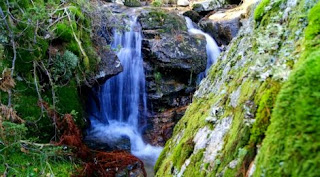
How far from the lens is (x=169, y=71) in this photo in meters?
9.52

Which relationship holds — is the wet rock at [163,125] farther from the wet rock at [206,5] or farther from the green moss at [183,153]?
the wet rock at [206,5]

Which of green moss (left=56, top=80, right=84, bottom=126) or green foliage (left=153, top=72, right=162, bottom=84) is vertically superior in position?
green moss (left=56, top=80, right=84, bottom=126)

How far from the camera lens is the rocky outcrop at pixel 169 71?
9219 millimetres

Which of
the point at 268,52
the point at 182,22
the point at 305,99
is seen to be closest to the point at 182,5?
the point at 182,22

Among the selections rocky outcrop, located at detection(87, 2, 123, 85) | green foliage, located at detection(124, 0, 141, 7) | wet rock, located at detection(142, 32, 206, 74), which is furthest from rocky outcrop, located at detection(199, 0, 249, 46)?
rocky outcrop, located at detection(87, 2, 123, 85)

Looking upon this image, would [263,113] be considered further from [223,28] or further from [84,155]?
[223,28]

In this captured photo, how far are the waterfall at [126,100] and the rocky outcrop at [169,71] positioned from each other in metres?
0.29

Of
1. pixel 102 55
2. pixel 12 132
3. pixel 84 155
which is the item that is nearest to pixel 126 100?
pixel 102 55

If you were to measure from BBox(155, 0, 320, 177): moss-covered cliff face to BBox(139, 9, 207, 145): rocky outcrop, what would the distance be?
553 cm

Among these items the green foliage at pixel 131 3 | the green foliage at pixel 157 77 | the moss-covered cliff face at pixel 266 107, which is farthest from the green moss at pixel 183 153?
the green foliage at pixel 131 3

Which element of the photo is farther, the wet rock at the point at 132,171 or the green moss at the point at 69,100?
the green moss at the point at 69,100

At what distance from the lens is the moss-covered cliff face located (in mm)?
1283

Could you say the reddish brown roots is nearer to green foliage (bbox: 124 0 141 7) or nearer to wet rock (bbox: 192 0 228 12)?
green foliage (bbox: 124 0 141 7)

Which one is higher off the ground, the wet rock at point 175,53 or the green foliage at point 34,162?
the wet rock at point 175,53
